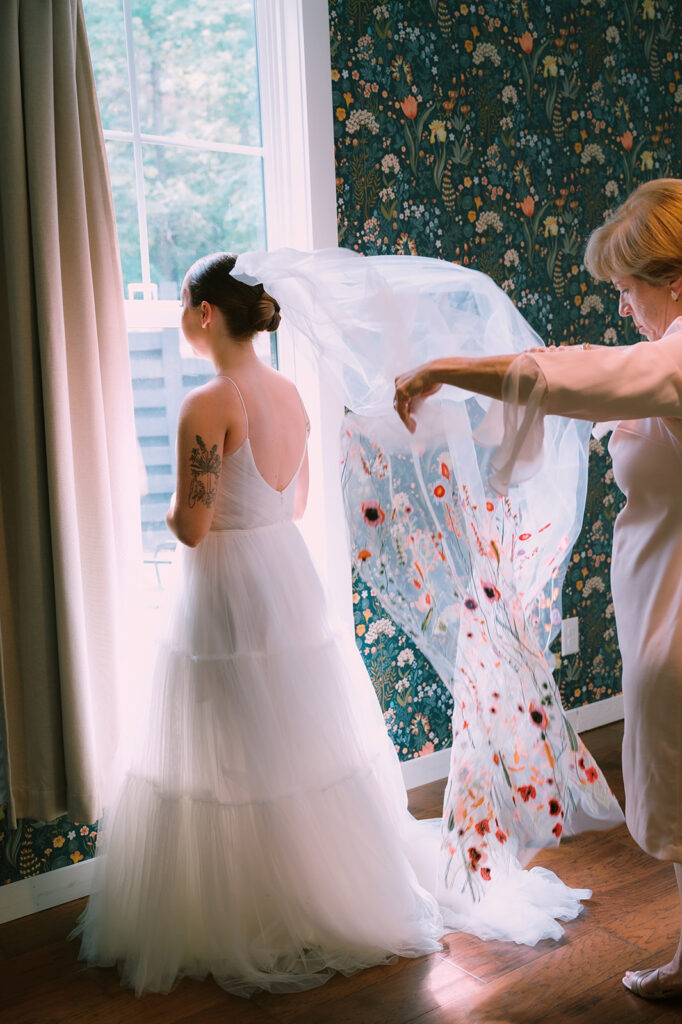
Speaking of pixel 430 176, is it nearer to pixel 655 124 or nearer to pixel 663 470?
pixel 655 124

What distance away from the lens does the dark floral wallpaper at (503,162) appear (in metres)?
3.09

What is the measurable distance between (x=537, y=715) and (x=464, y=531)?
45cm

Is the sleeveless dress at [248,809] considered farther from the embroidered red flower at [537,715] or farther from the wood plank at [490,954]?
the embroidered red flower at [537,715]

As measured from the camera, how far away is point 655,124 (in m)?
4.00

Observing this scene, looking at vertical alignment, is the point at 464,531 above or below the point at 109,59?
below

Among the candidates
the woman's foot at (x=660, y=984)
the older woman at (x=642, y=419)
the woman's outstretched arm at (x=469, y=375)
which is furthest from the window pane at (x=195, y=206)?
the woman's foot at (x=660, y=984)

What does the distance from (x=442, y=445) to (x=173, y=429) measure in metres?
1.13

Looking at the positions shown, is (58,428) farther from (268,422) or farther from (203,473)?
(268,422)

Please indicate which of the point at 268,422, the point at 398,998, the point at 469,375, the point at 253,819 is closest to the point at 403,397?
A: the point at 469,375

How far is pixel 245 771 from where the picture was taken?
89.9 inches

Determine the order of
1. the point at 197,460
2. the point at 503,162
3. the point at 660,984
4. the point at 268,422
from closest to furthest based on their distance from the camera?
the point at 660,984
the point at 197,460
the point at 268,422
the point at 503,162

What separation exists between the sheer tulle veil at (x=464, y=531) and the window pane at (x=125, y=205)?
83 cm

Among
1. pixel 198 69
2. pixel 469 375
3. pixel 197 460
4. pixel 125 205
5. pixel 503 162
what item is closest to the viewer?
pixel 469 375

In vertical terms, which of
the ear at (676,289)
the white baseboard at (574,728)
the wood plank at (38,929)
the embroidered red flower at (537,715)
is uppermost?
the ear at (676,289)
